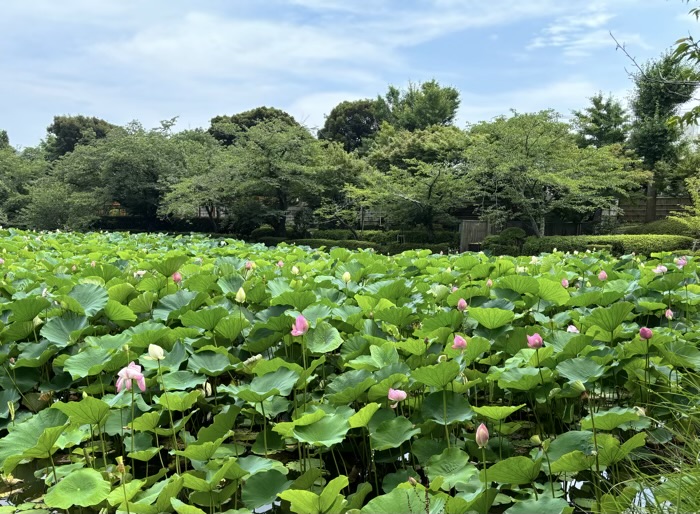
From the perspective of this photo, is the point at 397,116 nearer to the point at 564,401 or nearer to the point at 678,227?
the point at 678,227

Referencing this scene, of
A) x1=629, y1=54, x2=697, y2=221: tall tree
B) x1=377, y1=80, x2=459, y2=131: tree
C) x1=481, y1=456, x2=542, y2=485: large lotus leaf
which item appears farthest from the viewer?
x1=377, y1=80, x2=459, y2=131: tree

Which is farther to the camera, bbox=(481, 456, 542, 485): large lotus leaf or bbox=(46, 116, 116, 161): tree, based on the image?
bbox=(46, 116, 116, 161): tree

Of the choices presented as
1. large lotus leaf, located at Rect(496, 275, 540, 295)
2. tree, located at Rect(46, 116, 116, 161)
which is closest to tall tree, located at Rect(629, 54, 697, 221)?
large lotus leaf, located at Rect(496, 275, 540, 295)

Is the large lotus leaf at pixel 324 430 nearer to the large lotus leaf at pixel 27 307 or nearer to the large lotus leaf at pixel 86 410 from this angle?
the large lotus leaf at pixel 86 410

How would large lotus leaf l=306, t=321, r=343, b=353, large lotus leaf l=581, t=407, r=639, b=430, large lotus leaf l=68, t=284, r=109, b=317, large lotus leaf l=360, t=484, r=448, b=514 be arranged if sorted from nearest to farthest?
large lotus leaf l=360, t=484, r=448, b=514, large lotus leaf l=581, t=407, r=639, b=430, large lotus leaf l=306, t=321, r=343, b=353, large lotus leaf l=68, t=284, r=109, b=317

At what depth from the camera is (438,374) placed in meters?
1.24

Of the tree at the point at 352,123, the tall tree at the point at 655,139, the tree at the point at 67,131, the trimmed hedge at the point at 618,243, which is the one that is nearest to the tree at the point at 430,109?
the tree at the point at 352,123

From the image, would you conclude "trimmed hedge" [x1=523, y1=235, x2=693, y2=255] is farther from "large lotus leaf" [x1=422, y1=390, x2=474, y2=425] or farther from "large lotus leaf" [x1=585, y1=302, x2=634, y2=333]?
"large lotus leaf" [x1=422, y1=390, x2=474, y2=425]

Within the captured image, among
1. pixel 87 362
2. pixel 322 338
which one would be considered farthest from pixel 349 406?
pixel 87 362

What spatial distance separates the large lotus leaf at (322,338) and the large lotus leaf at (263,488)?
44 centimetres

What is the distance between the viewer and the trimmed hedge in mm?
11586

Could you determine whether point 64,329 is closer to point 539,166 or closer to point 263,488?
point 263,488

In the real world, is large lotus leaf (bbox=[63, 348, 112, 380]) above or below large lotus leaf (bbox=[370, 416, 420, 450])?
above

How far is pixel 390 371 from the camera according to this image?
4.37 feet
